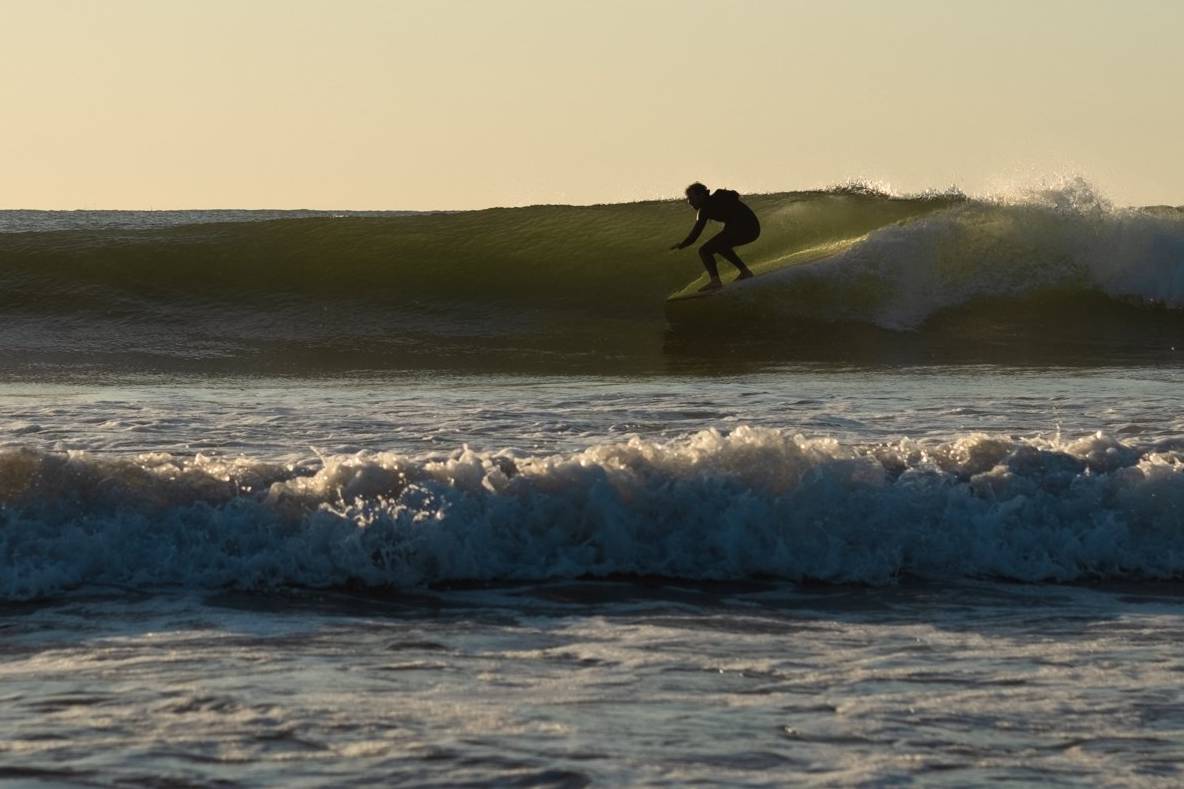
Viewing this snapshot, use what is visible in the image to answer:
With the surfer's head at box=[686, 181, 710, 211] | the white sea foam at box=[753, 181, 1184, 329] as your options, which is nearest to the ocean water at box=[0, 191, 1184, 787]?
the surfer's head at box=[686, 181, 710, 211]

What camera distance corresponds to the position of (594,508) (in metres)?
8.16

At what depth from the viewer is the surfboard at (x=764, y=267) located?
66.9ft

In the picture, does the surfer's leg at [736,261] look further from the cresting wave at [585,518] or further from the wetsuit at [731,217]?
the cresting wave at [585,518]

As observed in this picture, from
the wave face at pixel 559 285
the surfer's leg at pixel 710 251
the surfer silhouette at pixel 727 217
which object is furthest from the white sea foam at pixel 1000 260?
the surfer silhouette at pixel 727 217

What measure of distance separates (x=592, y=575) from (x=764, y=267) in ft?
46.5

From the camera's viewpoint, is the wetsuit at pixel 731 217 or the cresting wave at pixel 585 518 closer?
the cresting wave at pixel 585 518

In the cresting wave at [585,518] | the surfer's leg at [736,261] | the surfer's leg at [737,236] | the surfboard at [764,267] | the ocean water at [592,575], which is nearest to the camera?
the ocean water at [592,575]

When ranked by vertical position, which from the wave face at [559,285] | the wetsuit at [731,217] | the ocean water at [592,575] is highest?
the wetsuit at [731,217]

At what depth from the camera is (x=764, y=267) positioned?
2164 cm

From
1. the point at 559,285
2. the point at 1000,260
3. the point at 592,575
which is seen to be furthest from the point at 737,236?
the point at 592,575

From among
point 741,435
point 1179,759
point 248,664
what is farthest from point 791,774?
point 741,435

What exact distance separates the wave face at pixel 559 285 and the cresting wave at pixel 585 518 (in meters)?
9.09

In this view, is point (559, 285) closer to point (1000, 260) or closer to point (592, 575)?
point (1000, 260)

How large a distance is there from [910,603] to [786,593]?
52cm
